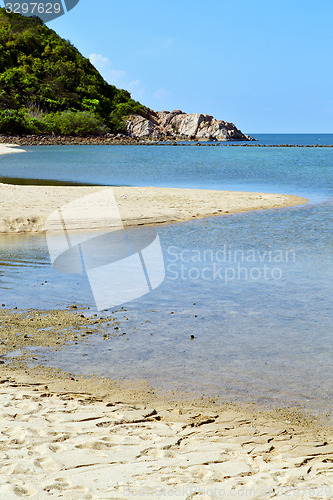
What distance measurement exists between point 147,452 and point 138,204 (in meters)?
14.6

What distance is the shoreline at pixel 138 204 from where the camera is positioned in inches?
579

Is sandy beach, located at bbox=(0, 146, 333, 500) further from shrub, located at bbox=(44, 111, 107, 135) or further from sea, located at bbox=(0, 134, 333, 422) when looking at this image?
shrub, located at bbox=(44, 111, 107, 135)

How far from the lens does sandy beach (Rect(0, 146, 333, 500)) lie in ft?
11.0

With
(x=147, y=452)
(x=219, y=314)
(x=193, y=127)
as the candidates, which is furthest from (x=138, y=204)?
(x=193, y=127)

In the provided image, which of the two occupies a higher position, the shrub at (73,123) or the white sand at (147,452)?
the shrub at (73,123)

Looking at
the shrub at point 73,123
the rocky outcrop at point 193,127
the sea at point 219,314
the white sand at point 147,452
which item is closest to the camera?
the white sand at point 147,452

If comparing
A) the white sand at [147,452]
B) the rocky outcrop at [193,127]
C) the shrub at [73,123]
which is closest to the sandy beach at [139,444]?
the white sand at [147,452]

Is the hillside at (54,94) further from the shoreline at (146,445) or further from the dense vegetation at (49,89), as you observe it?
the shoreline at (146,445)

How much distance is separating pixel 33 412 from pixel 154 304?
138 inches

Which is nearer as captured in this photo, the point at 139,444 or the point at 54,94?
the point at 139,444

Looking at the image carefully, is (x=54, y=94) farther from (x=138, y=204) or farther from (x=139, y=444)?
(x=139, y=444)

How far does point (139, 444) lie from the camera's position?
3.95 meters

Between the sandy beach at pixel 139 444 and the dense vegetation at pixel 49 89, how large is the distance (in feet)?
305

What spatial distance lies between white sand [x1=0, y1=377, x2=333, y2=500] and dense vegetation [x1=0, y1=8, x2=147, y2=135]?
93.6m
